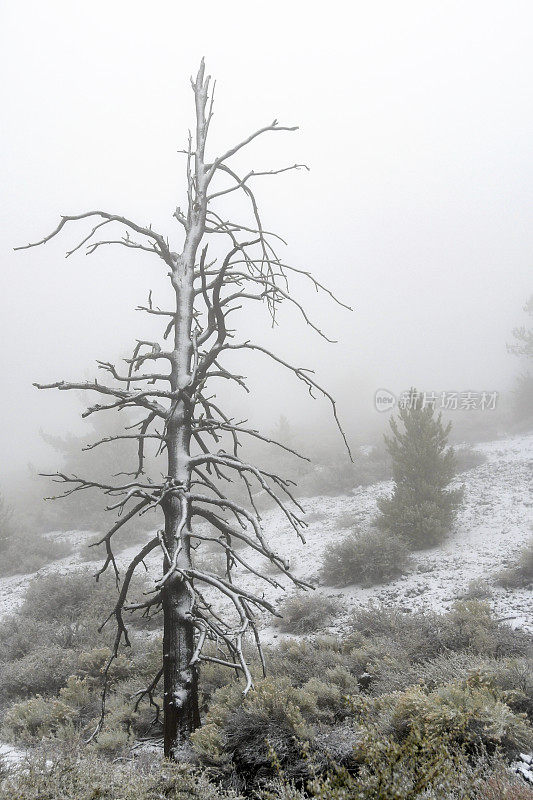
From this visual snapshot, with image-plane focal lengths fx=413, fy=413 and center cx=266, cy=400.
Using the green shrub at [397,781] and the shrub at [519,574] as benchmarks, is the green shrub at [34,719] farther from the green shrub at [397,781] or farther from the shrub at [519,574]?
the shrub at [519,574]

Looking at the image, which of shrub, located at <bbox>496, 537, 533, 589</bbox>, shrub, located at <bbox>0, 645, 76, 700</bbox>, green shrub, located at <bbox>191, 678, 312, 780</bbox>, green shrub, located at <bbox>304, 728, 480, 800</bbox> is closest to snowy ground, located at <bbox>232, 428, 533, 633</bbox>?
shrub, located at <bbox>496, 537, 533, 589</bbox>

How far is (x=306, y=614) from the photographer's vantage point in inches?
287

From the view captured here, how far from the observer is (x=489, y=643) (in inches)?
187

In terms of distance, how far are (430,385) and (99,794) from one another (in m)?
39.6

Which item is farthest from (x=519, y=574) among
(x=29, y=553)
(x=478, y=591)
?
(x=29, y=553)

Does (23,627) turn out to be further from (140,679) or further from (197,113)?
(197,113)

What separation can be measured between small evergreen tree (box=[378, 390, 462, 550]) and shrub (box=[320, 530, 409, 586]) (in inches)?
30.5

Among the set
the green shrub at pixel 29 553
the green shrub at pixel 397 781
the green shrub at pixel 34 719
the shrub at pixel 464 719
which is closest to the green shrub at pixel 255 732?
the green shrub at pixel 397 781

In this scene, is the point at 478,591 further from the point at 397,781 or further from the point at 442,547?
the point at 397,781

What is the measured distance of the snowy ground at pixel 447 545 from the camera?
7289 millimetres

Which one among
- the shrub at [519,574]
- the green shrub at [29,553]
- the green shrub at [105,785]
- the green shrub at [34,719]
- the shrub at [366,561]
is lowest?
the green shrub at [29,553]

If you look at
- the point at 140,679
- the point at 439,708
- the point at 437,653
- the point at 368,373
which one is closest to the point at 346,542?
the point at 437,653

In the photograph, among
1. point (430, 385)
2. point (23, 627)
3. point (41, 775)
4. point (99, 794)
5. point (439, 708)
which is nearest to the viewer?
point (99, 794)

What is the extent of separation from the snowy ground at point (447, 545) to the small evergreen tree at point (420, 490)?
0.46 meters
